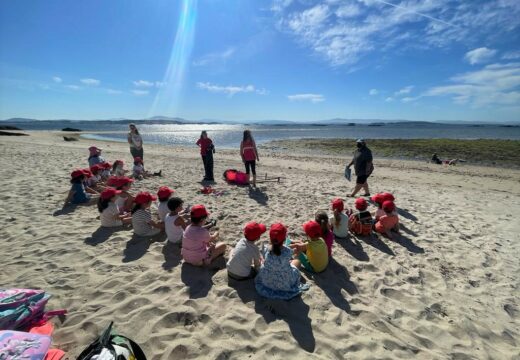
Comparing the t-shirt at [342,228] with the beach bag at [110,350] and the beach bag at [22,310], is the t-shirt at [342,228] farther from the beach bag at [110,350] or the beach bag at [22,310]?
the beach bag at [22,310]

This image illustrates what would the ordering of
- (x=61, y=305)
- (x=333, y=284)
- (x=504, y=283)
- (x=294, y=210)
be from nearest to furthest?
(x=61, y=305) < (x=333, y=284) < (x=504, y=283) < (x=294, y=210)

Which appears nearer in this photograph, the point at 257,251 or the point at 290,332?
the point at 290,332

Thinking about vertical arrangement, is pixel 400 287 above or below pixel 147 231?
below

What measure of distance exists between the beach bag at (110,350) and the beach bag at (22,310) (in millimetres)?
1118

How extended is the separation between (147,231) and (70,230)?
5.20 ft

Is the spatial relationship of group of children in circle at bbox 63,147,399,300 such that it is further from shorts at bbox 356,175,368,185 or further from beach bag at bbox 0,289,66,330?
shorts at bbox 356,175,368,185

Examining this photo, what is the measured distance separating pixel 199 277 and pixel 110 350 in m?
1.87

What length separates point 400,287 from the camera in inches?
164

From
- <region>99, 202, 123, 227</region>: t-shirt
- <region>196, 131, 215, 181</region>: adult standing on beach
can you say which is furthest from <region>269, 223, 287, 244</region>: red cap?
<region>196, 131, 215, 181</region>: adult standing on beach

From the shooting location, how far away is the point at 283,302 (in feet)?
11.9

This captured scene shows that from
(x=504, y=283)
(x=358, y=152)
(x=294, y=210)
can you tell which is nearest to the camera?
(x=504, y=283)

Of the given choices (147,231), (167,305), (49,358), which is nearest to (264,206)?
(147,231)

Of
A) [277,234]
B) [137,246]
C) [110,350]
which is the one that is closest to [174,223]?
[137,246]

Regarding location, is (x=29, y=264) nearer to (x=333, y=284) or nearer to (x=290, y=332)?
(x=290, y=332)
